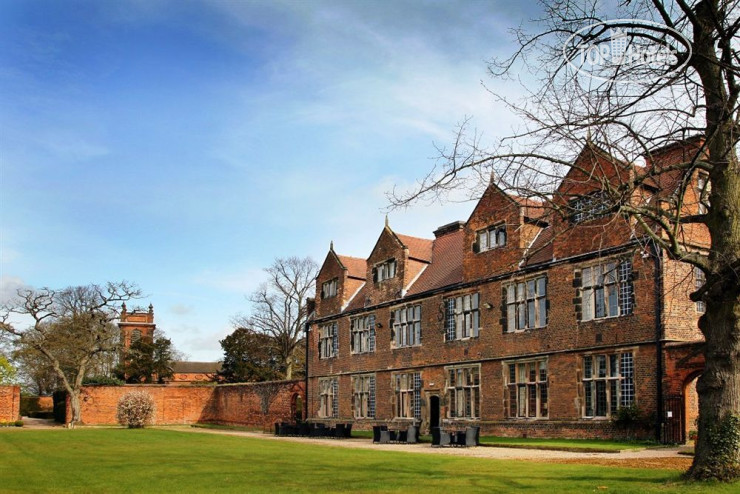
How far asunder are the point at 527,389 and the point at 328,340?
18050 millimetres

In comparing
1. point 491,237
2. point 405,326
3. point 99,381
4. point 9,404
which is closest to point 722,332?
point 491,237

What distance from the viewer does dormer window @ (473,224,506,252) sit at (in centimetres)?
3209

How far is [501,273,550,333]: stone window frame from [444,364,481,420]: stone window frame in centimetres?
281

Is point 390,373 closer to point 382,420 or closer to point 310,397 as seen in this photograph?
point 382,420

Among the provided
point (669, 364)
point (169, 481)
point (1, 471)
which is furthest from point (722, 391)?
point (1, 471)

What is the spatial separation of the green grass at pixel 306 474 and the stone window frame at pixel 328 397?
74.0 feet

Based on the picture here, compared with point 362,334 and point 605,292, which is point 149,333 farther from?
point 605,292

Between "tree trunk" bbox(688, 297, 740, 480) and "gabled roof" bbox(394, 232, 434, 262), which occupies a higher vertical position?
"gabled roof" bbox(394, 232, 434, 262)

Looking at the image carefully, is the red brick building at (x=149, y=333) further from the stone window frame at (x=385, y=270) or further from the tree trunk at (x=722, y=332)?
the tree trunk at (x=722, y=332)

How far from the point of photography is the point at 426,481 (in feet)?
45.6

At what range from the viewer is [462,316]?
3422 cm

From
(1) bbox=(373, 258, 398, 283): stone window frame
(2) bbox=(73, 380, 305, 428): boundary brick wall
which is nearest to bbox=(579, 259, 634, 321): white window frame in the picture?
(1) bbox=(373, 258, 398, 283): stone window frame

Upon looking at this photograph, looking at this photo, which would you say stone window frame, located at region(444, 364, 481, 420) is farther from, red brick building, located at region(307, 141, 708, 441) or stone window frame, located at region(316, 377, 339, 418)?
stone window frame, located at region(316, 377, 339, 418)

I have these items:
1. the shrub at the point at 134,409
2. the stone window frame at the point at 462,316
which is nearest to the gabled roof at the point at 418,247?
the stone window frame at the point at 462,316
